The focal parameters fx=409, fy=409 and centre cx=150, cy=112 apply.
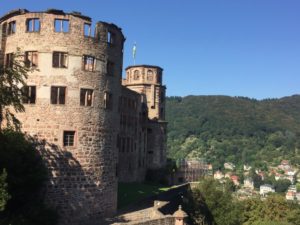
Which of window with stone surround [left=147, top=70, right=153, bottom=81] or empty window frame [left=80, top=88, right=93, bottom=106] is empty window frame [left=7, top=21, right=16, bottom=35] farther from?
window with stone surround [left=147, top=70, right=153, bottom=81]

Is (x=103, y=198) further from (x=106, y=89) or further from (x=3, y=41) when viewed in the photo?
(x=3, y=41)

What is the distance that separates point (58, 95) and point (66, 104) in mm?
745

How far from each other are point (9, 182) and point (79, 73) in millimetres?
8023

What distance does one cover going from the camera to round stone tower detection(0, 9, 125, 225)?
82.5ft

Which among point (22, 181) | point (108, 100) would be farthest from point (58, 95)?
point (22, 181)

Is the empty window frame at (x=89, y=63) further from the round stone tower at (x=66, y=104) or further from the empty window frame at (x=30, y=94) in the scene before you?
the empty window frame at (x=30, y=94)

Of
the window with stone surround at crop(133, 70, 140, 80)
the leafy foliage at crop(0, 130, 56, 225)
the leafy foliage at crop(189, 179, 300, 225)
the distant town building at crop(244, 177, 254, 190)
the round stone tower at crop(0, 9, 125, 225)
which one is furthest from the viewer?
the distant town building at crop(244, 177, 254, 190)

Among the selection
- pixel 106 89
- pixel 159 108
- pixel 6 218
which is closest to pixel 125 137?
pixel 159 108

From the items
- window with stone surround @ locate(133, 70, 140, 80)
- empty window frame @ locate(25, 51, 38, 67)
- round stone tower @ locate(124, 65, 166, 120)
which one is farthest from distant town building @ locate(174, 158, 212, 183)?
empty window frame @ locate(25, 51, 38, 67)

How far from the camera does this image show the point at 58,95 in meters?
25.5

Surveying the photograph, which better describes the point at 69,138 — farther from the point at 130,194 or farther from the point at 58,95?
the point at 130,194

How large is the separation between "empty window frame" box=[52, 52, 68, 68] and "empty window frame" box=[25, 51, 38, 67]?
114 centimetres

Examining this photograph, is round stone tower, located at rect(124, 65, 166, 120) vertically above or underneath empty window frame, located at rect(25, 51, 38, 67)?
above

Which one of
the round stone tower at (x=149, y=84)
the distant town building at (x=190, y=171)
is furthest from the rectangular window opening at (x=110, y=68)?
the distant town building at (x=190, y=171)
